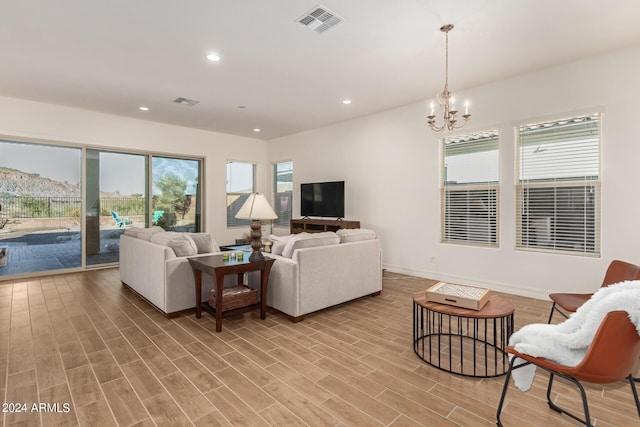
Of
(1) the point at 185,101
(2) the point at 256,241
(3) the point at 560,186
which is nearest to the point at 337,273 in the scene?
(2) the point at 256,241

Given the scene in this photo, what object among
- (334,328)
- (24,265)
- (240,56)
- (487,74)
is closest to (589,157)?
(487,74)

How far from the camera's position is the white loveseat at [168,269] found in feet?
10.9

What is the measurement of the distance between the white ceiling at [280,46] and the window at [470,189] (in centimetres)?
85

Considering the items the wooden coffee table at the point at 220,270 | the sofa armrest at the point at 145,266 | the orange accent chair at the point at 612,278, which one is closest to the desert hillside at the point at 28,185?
the sofa armrest at the point at 145,266

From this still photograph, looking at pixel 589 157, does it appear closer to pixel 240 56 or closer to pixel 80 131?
pixel 240 56

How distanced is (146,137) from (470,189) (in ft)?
19.3

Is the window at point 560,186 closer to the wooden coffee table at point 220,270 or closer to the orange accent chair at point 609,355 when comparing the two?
the orange accent chair at point 609,355

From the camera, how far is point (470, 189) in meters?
4.64

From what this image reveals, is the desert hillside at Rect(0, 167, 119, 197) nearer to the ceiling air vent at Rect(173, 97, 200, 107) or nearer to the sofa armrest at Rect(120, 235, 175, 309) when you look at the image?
the sofa armrest at Rect(120, 235, 175, 309)

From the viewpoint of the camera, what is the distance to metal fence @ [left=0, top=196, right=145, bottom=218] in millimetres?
4980

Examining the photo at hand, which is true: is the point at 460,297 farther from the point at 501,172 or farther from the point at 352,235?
the point at 501,172

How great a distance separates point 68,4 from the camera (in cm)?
260

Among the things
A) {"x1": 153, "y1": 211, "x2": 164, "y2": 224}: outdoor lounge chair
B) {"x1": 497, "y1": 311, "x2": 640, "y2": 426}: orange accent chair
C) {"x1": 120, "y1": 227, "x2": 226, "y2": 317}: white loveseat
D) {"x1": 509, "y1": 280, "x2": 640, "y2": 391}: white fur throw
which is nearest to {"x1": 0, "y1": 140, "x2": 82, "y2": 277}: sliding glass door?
{"x1": 153, "y1": 211, "x2": 164, "y2": 224}: outdoor lounge chair

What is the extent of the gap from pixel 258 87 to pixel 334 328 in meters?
3.34
